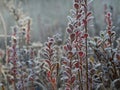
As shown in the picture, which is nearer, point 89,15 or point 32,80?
point 89,15

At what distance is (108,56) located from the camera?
295cm

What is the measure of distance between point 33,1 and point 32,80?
10967 mm

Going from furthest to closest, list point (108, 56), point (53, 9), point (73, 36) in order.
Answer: point (53, 9) → point (108, 56) → point (73, 36)

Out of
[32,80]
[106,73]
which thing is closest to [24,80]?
[32,80]

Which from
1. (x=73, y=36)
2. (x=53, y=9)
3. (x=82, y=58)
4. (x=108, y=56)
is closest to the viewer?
(x=73, y=36)

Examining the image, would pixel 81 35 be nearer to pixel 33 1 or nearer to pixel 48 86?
pixel 48 86

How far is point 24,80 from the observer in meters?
3.06

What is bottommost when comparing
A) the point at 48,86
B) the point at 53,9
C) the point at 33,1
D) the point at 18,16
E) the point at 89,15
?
the point at 48,86

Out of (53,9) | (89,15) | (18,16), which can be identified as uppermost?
(53,9)

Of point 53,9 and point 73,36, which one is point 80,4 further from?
point 53,9

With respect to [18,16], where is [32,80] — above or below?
below

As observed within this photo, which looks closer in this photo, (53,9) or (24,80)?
(24,80)

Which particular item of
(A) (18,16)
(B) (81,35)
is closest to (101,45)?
(B) (81,35)

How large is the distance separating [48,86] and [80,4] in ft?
3.09
